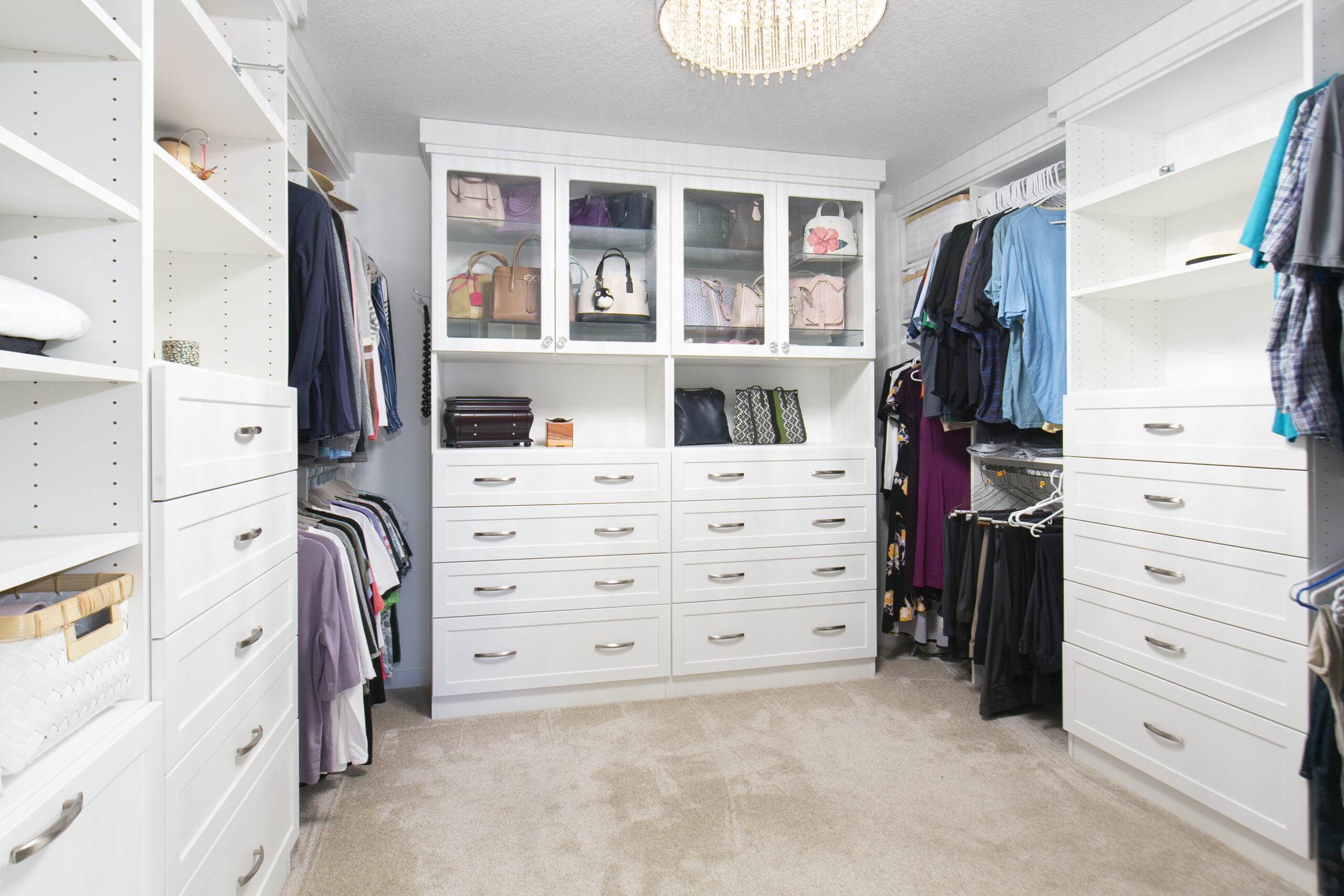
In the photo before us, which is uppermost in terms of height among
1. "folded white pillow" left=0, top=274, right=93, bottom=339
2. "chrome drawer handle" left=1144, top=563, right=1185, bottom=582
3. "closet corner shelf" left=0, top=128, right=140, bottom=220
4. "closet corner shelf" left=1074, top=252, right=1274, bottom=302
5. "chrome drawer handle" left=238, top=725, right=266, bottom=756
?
"closet corner shelf" left=1074, top=252, right=1274, bottom=302

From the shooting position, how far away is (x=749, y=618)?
9.28 feet

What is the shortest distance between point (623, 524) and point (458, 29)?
174 cm

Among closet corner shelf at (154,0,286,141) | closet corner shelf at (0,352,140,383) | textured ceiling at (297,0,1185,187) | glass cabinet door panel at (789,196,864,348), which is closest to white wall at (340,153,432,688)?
textured ceiling at (297,0,1185,187)

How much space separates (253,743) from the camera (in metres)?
1.42

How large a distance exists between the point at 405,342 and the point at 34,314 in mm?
2144

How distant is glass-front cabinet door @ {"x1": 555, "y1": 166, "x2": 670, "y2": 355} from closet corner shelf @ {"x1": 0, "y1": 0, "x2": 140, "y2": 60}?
1.69 meters

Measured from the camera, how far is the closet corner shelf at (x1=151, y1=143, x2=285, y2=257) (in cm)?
122

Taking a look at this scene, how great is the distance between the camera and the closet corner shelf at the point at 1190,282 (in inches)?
71.2

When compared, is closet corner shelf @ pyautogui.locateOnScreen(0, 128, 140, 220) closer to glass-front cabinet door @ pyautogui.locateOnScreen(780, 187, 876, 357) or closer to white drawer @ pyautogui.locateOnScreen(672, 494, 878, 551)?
white drawer @ pyautogui.locateOnScreen(672, 494, 878, 551)

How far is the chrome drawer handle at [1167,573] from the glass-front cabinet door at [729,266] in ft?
4.97

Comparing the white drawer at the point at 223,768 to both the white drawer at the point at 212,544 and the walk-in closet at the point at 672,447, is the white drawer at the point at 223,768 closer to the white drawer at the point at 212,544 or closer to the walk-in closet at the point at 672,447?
the walk-in closet at the point at 672,447

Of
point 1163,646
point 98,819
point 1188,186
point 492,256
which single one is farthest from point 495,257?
point 1163,646

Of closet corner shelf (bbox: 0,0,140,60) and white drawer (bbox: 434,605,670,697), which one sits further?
white drawer (bbox: 434,605,670,697)

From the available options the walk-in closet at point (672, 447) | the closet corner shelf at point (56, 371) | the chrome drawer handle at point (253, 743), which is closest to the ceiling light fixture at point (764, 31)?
the walk-in closet at point (672, 447)
